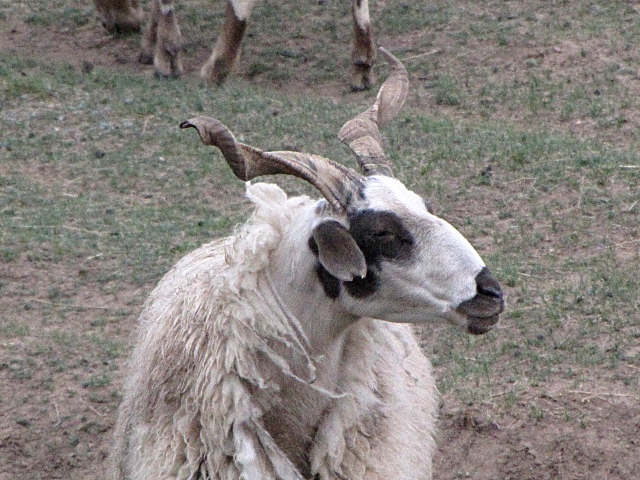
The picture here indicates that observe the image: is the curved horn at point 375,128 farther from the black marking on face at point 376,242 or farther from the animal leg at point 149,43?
the animal leg at point 149,43

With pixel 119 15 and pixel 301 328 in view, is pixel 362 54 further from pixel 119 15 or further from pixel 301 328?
pixel 301 328

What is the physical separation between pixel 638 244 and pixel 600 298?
701 millimetres

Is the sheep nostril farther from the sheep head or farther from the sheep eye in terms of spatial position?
the sheep eye

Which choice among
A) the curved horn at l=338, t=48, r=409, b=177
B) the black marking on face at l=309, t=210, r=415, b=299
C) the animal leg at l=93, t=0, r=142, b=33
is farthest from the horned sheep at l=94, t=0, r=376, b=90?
the black marking on face at l=309, t=210, r=415, b=299

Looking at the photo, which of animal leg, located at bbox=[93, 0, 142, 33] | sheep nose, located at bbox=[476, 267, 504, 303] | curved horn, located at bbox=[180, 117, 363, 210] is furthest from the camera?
animal leg, located at bbox=[93, 0, 142, 33]

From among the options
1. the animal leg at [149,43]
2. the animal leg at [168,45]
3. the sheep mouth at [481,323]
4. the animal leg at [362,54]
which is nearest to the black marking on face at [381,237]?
the sheep mouth at [481,323]

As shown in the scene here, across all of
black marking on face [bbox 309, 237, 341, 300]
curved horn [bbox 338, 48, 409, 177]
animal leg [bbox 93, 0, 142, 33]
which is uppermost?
curved horn [bbox 338, 48, 409, 177]

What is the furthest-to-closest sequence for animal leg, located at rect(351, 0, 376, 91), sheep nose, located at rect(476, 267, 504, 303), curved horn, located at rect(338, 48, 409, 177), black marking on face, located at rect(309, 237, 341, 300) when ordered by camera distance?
animal leg, located at rect(351, 0, 376, 91), curved horn, located at rect(338, 48, 409, 177), black marking on face, located at rect(309, 237, 341, 300), sheep nose, located at rect(476, 267, 504, 303)

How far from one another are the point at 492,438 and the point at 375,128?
63.6 inches

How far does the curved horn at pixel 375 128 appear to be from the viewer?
12.5 feet

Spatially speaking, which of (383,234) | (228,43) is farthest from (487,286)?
(228,43)

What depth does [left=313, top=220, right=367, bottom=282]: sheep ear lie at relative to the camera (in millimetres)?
3344

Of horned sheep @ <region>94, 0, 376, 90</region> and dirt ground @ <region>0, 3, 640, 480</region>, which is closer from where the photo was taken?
dirt ground @ <region>0, 3, 640, 480</region>

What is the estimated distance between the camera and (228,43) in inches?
366
